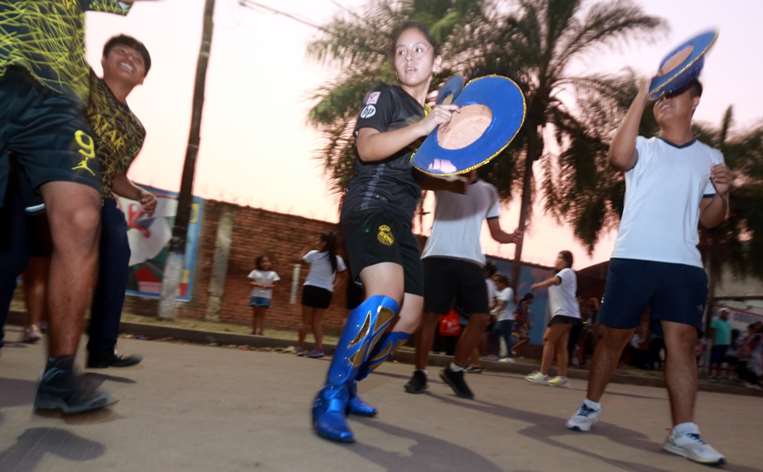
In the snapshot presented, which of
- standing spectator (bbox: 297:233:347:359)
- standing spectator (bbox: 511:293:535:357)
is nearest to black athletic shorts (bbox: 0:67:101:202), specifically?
standing spectator (bbox: 297:233:347:359)

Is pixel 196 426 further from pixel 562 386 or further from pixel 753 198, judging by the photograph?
pixel 753 198

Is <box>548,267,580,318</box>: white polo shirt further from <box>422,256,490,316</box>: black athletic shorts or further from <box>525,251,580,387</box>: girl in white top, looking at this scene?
A: <box>422,256,490,316</box>: black athletic shorts

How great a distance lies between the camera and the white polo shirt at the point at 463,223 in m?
5.41

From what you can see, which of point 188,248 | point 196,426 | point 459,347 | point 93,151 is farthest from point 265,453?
point 188,248

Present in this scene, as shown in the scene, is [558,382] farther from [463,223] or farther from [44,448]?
[44,448]

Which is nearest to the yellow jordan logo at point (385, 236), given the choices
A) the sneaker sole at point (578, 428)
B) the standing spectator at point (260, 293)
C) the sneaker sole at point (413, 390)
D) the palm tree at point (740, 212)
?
the sneaker sole at point (578, 428)

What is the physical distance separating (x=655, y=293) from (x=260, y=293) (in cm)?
851

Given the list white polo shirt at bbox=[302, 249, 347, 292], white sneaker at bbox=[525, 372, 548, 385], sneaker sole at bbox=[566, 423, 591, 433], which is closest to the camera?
sneaker sole at bbox=[566, 423, 591, 433]

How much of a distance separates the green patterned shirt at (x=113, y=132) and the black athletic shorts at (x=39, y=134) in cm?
64

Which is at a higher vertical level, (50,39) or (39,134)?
(50,39)

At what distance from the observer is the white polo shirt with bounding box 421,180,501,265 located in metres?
5.41

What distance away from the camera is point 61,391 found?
8.15 feet

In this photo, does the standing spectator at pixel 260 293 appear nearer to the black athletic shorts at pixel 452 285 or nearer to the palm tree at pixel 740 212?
the black athletic shorts at pixel 452 285

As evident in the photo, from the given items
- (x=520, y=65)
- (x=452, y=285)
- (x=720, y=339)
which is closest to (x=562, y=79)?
(x=520, y=65)
